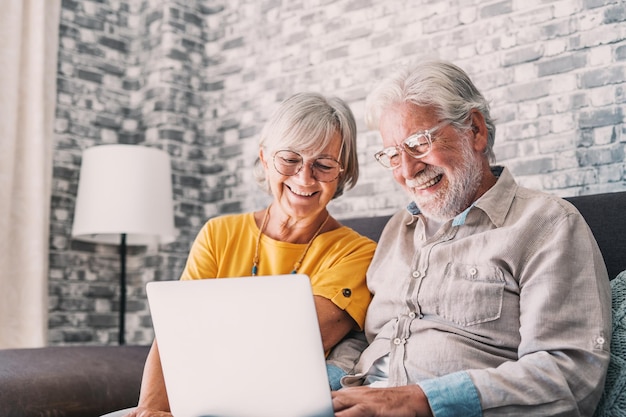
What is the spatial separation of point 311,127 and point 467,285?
636 mm

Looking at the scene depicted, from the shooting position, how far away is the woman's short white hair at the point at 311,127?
1.98m

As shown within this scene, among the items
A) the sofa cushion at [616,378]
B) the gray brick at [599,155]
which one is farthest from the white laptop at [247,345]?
the gray brick at [599,155]

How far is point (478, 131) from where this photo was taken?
5.89 ft

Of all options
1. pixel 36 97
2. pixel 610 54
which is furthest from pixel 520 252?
pixel 36 97

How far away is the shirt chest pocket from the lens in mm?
1532

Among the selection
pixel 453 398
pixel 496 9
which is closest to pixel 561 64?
pixel 496 9

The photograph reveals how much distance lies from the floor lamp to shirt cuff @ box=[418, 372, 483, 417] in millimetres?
1917

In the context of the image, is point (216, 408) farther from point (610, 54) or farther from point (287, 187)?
point (610, 54)

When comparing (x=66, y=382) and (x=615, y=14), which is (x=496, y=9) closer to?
(x=615, y=14)

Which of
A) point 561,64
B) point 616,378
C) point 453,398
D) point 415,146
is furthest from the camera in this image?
point 561,64

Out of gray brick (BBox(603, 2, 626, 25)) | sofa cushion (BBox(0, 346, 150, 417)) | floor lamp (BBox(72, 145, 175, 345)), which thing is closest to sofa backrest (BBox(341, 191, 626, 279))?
gray brick (BBox(603, 2, 626, 25))

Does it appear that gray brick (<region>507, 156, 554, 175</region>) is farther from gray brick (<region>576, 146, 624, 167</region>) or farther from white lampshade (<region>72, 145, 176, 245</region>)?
white lampshade (<region>72, 145, 176, 245</region>)

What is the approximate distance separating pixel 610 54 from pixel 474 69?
1.54 feet

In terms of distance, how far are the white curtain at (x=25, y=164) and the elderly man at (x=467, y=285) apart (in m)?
1.75
